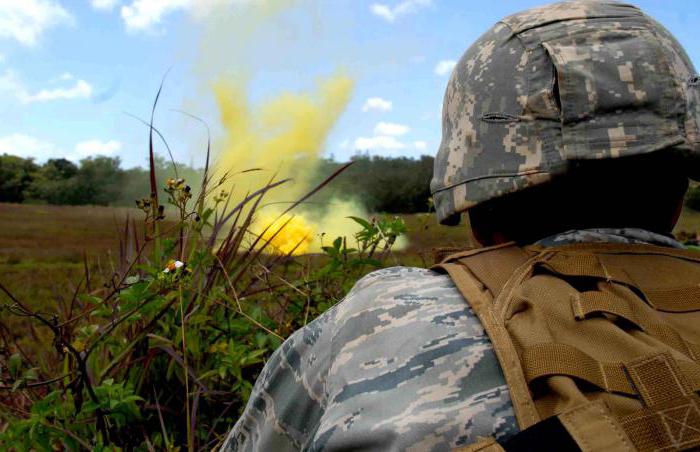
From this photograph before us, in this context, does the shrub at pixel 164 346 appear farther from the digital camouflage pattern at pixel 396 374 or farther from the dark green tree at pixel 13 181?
the dark green tree at pixel 13 181

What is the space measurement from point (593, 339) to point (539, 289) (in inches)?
5.8

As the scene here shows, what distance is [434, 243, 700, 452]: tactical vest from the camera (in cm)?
114

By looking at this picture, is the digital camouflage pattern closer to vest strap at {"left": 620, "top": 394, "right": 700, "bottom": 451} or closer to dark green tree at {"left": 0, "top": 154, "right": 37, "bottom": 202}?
vest strap at {"left": 620, "top": 394, "right": 700, "bottom": 451}

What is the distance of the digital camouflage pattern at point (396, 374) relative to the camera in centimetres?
125

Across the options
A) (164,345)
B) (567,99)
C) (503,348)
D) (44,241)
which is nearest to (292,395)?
(503,348)

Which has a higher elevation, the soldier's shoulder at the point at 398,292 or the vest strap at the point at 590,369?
the soldier's shoulder at the point at 398,292

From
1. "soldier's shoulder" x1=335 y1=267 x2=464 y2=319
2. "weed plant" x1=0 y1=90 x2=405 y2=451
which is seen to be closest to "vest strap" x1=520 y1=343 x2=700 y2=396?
"soldier's shoulder" x1=335 y1=267 x2=464 y2=319

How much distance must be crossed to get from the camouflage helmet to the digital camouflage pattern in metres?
0.22

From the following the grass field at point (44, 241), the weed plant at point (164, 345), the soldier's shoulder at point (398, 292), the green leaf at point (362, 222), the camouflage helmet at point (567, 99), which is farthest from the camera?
the grass field at point (44, 241)

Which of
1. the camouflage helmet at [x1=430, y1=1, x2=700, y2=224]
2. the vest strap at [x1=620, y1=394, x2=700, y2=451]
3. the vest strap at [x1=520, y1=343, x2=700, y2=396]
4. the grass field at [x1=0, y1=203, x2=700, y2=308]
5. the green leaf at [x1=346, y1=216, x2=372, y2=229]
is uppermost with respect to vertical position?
the camouflage helmet at [x1=430, y1=1, x2=700, y2=224]

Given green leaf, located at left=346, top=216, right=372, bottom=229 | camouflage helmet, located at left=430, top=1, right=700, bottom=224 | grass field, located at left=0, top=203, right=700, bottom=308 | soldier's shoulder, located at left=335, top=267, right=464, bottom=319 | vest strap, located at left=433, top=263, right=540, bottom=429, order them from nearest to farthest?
vest strap, located at left=433, top=263, right=540, bottom=429 → soldier's shoulder, located at left=335, top=267, right=464, bottom=319 → camouflage helmet, located at left=430, top=1, right=700, bottom=224 → green leaf, located at left=346, top=216, right=372, bottom=229 → grass field, located at left=0, top=203, right=700, bottom=308

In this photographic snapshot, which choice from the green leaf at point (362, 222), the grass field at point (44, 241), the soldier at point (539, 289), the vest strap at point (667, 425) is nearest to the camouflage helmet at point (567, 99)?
the soldier at point (539, 289)

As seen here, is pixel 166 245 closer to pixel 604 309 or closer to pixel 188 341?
pixel 188 341

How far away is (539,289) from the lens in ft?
4.58
